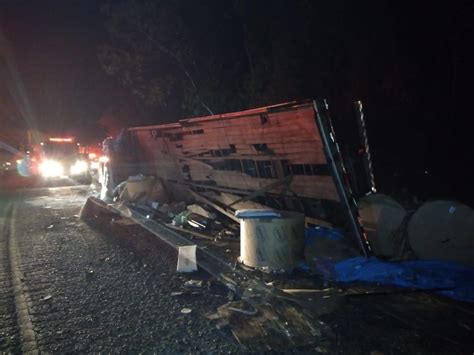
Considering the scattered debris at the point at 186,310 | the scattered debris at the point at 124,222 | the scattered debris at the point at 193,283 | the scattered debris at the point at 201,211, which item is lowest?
the scattered debris at the point at 186,310

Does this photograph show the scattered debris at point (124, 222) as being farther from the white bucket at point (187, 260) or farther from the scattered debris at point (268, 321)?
the scattered debris at point (268, 321)

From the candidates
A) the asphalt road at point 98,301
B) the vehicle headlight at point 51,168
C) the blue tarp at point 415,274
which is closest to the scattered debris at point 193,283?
the asphalt road at point 98,301

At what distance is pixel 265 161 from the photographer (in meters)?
7.25

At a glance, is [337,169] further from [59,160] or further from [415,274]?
[59,160]

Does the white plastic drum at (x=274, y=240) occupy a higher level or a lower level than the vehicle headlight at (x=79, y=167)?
lower

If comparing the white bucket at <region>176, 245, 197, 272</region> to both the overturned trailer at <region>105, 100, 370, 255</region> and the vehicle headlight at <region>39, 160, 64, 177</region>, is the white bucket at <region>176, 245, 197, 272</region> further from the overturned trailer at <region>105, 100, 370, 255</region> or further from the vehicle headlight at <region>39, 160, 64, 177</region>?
the vehicle headlight at <region>39, 160, 64, 177</region>

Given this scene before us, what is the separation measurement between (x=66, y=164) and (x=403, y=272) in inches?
807

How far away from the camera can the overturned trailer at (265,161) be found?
223 inches

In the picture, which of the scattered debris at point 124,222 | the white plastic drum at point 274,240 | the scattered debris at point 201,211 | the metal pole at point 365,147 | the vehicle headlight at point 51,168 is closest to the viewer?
the white plastic drum at point 274,240

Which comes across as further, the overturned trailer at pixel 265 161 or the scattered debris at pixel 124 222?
the scattered debris at pixel 124 222

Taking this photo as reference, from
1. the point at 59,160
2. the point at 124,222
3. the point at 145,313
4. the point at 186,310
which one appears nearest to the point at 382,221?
the point at 186,310

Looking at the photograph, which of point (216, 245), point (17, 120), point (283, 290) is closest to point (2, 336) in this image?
point (283, 290)

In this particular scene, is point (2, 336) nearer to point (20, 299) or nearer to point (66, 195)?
point (20, 299)

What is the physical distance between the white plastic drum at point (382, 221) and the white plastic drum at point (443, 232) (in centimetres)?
25
